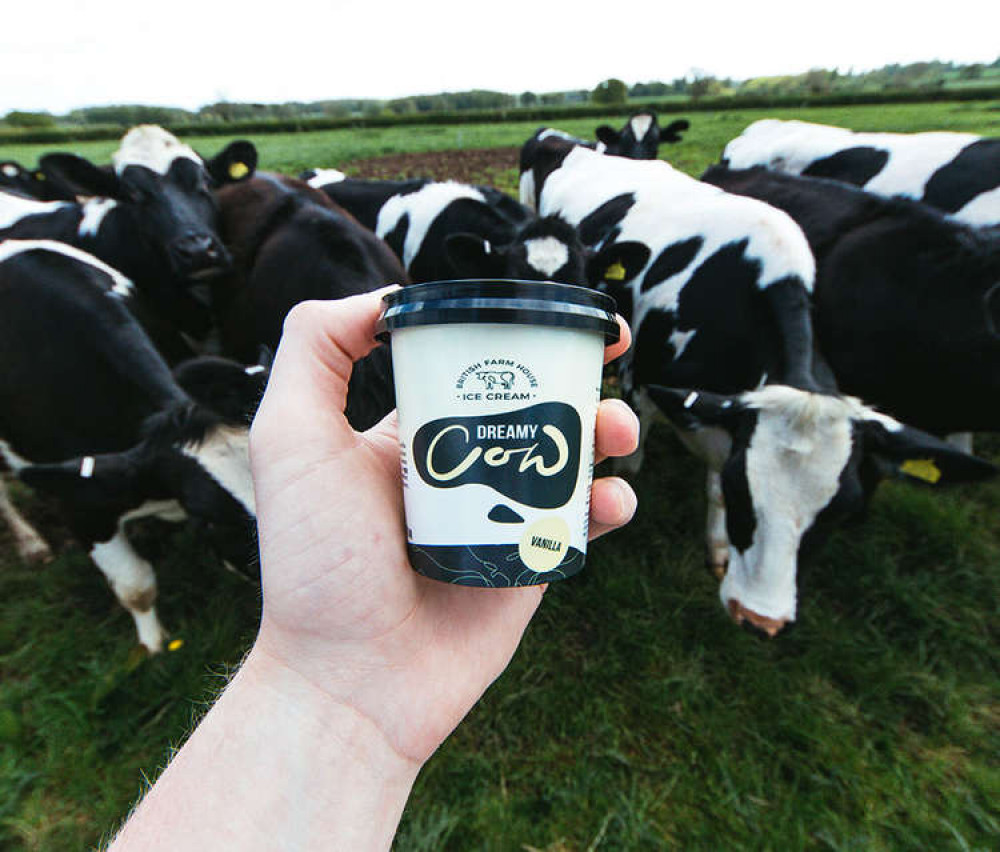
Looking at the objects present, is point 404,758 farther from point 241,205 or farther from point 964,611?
point 241,205

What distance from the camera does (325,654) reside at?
1.16 meters

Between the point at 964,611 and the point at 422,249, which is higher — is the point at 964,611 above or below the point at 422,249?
below

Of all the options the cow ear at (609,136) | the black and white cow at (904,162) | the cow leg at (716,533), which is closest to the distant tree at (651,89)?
the cow ear at (609,136)

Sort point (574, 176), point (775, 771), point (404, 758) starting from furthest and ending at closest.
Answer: point (574, 176), point (775, 771), point (404, 758)

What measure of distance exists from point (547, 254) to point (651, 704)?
2351 mm

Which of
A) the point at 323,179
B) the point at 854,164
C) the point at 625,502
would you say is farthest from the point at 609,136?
the point at 625,502

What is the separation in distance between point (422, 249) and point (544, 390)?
405cm

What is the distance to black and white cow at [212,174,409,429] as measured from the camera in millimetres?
2604

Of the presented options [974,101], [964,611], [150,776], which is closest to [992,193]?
[964,611]

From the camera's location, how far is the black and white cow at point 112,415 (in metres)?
2.11

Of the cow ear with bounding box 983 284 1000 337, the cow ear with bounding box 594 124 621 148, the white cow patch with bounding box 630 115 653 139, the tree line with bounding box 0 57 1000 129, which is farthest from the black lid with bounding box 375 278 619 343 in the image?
the tree line with bounding box 0 57 1000 129

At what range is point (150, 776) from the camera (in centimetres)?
222

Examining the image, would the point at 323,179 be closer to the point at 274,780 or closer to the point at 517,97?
the point at 274,780

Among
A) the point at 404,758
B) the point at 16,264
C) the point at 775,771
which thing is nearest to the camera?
the point at 404,758
